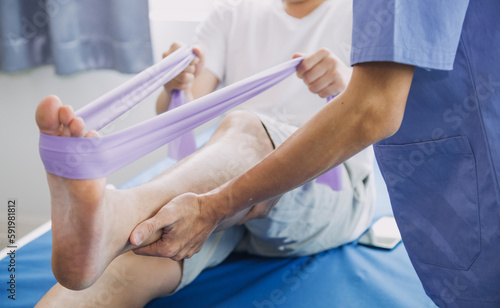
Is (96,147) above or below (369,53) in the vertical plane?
below

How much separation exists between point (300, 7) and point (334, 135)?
0.80 m

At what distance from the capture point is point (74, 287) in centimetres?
74

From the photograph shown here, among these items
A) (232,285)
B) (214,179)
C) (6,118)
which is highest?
(214,179)

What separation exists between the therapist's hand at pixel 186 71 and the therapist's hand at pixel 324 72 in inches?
10.1

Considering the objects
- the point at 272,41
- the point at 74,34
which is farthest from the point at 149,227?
the point at 74,34

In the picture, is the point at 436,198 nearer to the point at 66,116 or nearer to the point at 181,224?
the point at 181,224

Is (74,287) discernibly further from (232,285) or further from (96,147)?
(232,285)

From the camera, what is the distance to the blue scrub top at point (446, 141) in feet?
2.09

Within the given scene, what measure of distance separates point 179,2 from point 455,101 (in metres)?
1.66

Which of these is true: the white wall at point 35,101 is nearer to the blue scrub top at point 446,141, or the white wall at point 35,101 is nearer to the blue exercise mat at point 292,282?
the blue exercise mat at point 292,282

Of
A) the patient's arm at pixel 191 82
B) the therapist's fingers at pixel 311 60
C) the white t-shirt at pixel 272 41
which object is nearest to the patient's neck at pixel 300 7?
the white t-shirt at pixel 272 41

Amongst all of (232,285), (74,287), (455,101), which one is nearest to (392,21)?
(455,101)

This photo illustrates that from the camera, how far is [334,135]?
0.69 m

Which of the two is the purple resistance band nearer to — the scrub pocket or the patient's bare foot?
the patient's bare foot
